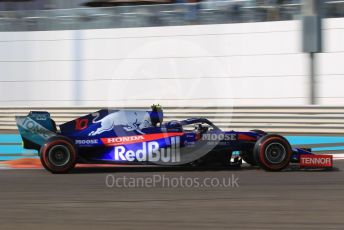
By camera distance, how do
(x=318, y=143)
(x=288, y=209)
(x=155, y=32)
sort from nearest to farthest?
(x=288, y=209)
(x=318, y=143)
(x=155, y=32)

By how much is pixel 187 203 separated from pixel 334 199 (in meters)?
1.67

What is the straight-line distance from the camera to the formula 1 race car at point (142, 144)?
331 inches

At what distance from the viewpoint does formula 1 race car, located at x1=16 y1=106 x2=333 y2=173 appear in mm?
8406

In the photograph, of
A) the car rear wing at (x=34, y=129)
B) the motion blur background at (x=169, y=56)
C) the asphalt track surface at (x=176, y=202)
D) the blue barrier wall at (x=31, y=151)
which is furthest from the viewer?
the motion blur background at (x=169, y=56)

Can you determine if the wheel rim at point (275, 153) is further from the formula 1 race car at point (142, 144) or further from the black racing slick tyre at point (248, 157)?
the black racing slick tyre at point (248, 157)

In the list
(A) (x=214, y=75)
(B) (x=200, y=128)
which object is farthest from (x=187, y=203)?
(A) (x=214, y=75)

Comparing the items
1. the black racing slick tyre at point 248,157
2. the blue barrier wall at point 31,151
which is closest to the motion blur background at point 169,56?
the blue barrier wall at point 31,151

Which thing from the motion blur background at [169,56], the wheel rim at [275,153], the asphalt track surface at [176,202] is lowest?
the asphalt track surface at [176,202]

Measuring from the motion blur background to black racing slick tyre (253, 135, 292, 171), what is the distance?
742cm

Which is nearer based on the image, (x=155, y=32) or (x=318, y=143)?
(x=318, y=143)

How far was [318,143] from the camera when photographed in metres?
12.8

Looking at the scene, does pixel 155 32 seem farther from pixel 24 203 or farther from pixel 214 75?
pixel 24 203

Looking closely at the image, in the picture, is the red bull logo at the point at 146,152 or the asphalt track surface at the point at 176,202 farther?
the red bull logo at the point at 146,152

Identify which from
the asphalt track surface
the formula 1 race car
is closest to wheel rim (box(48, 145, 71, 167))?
the formula 1 race car
